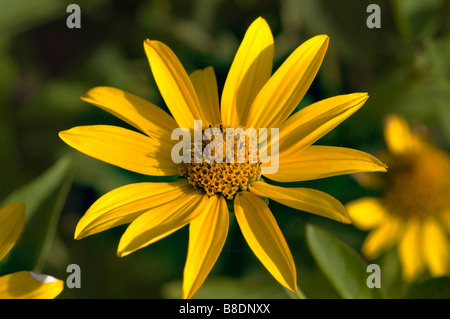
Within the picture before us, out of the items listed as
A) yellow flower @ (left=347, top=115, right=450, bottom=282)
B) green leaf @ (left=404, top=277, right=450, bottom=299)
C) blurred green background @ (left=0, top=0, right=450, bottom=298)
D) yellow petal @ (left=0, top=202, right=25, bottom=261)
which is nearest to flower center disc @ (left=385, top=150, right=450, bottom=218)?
yellow flower @ (left=347, top=115, right=450, bottom=282)

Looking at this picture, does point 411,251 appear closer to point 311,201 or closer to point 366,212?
point 366,212

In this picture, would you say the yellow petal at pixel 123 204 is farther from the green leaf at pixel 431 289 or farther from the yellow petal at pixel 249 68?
the green leaf at pixel 431 289

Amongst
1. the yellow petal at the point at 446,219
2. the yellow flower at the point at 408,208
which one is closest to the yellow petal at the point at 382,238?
the yellow flower at the point at 408,208

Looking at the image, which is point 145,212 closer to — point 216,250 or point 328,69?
point 216,250

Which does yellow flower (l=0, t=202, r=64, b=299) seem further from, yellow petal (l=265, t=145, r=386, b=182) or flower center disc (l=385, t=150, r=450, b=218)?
flower center disc (l=385, t=150, r=450, b=218)

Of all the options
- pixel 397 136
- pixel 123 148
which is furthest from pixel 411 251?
pixel 123 148

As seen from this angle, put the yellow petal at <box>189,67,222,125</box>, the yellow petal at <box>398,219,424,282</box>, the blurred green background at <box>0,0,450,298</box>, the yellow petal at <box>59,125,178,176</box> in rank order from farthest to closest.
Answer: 1. the yellow petal at <box>398,219,424,282</box>
2. the blurred green background at <box>0,0,450,298</box>
3. the yellow petal at <box>189,67,222,125</box>
4. the yellow petal at <box>59,125,178,176</box>
